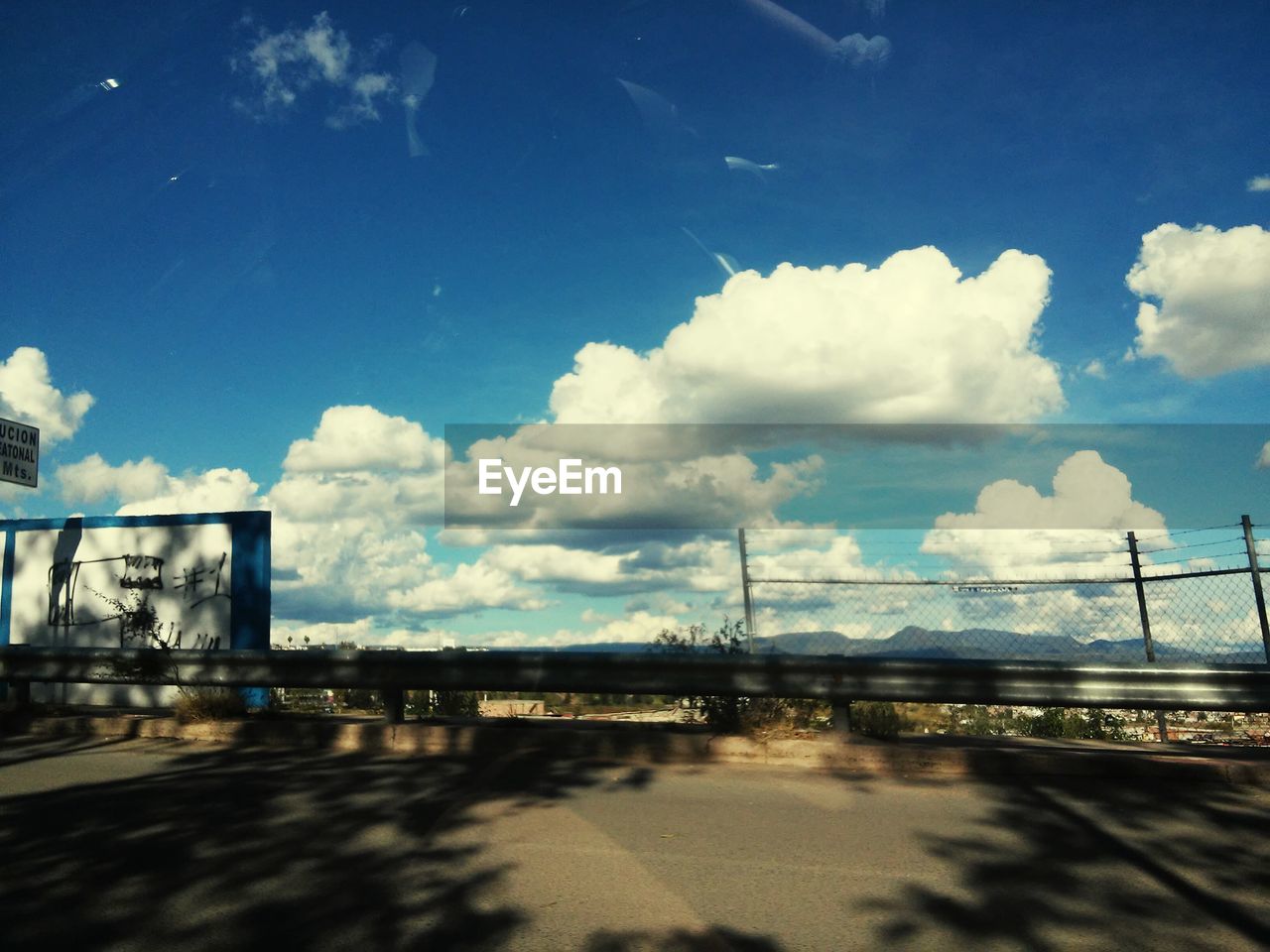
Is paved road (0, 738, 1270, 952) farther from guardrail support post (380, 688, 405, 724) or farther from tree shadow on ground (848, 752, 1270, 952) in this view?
guardrail support post (380, 688, 405, 724)

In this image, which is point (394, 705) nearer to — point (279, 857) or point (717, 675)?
point (717, 675)

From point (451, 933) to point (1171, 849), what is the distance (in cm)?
360

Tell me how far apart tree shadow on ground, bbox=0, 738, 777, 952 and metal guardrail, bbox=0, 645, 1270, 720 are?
0.72 m

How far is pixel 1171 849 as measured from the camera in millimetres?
4848

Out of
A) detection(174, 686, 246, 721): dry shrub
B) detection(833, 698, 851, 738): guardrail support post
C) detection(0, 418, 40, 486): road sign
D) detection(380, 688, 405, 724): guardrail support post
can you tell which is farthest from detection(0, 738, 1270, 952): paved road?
detection(0, 418, 40, 486): road sign

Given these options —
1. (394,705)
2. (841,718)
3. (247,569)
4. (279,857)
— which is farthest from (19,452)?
(841,718)

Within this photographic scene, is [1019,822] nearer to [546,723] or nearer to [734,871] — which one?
[734,871]

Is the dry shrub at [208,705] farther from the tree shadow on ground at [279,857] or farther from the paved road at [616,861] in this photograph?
the paved road at [616,861]

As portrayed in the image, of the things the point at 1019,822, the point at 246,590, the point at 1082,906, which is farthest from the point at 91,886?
the point at 246,590

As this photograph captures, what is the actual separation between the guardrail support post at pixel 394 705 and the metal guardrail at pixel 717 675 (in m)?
0.01

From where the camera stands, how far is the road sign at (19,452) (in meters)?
11.4

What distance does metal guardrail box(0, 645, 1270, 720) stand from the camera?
654cm

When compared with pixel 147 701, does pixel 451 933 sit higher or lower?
lower

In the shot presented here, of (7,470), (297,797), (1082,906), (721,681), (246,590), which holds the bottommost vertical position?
(1082,906)
